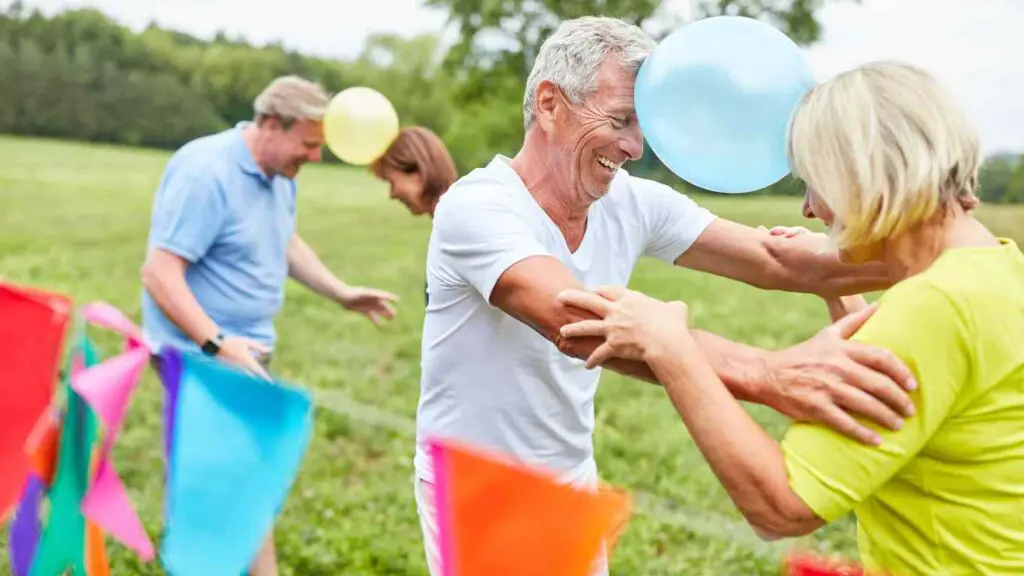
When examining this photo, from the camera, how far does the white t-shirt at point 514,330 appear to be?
211cm

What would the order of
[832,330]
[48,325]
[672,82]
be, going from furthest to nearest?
1. [48,325]
2. [672,82]
3. [832,330]

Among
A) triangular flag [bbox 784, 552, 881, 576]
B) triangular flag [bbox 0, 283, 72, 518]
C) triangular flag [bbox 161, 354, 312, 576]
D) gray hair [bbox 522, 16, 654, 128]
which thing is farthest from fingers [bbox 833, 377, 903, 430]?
triangular flag [bbox 0, 283, 72, 518]

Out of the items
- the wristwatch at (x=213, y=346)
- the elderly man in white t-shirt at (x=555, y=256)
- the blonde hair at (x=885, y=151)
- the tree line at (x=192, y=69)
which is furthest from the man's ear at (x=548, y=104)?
the tree line at (x=192, y=69)

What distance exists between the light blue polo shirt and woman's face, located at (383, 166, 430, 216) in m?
0.46

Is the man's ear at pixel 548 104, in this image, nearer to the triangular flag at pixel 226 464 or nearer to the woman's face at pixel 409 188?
the triangular flag at pixel 226 464

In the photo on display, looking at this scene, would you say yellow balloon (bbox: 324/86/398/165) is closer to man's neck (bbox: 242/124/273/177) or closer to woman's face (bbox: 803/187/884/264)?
man's neck (bbox: 242/124/273/177)

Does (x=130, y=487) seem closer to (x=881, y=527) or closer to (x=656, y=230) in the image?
(x=656, y=230)

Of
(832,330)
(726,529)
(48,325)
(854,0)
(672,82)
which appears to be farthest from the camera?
(854,0)

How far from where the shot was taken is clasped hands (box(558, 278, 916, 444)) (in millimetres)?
1378

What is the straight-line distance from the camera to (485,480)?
1544mm

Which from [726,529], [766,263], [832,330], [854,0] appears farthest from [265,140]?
[854,0]

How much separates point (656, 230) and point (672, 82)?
0.64 metres

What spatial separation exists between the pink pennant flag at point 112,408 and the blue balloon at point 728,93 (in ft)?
3.73

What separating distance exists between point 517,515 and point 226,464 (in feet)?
1.84
